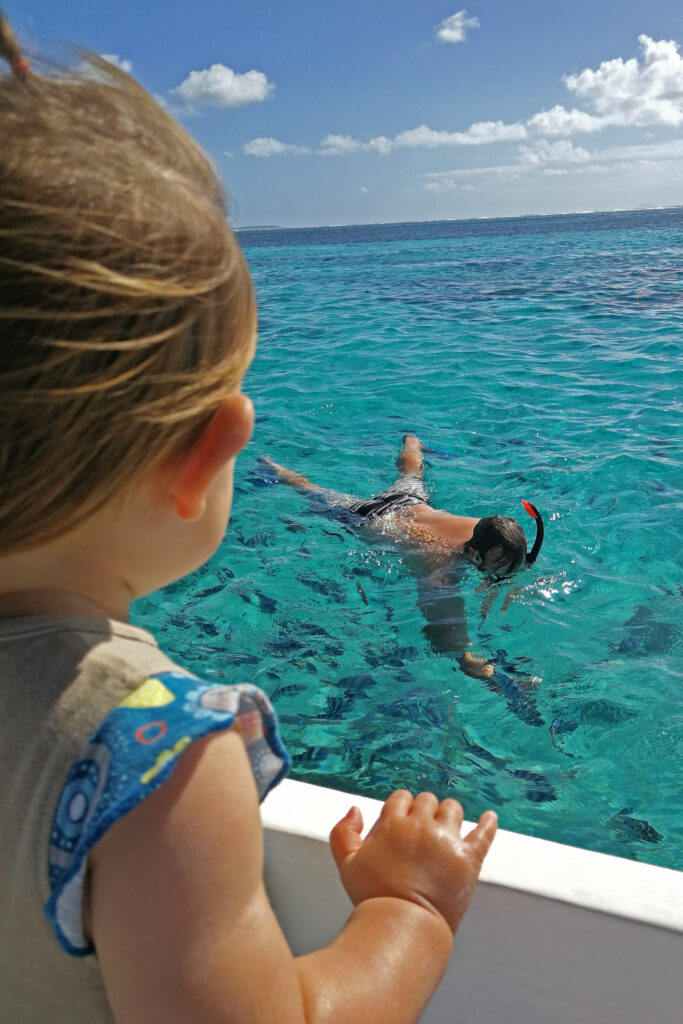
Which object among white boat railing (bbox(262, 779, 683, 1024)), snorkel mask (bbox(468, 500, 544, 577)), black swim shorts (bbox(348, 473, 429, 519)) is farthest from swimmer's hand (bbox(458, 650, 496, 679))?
white boat railing (bbox(262, 779, 683, 1024))

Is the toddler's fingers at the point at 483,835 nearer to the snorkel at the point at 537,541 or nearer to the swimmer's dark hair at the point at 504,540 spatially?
the snorkel at the point at 537,541

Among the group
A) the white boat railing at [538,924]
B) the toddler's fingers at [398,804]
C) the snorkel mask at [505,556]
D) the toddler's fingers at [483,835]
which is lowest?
the snorkel mask at [505,556]

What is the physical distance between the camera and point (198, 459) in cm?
77

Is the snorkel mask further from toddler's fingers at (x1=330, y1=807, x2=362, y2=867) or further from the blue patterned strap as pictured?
the blue patterned strap

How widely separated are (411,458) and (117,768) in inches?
227

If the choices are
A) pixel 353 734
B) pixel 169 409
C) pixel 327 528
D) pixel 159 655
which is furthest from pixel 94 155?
pixel 327 528

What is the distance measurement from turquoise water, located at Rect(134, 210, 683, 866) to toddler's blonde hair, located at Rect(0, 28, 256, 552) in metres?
2.33

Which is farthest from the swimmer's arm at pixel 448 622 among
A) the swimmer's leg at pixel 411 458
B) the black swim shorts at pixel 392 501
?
the swimmer's leg at pixel 411 458

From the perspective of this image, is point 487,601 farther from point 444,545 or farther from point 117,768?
point 117,768

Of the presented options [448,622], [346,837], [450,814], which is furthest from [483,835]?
[448,622]

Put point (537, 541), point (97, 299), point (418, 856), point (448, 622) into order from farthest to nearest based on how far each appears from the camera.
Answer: point (537, 541), point (448, 622), point (418, 856), point (97, 299)

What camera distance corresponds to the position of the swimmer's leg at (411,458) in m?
6.17

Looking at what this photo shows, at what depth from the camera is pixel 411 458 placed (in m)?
6.34

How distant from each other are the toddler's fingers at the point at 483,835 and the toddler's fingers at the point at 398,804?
3.8 inches
